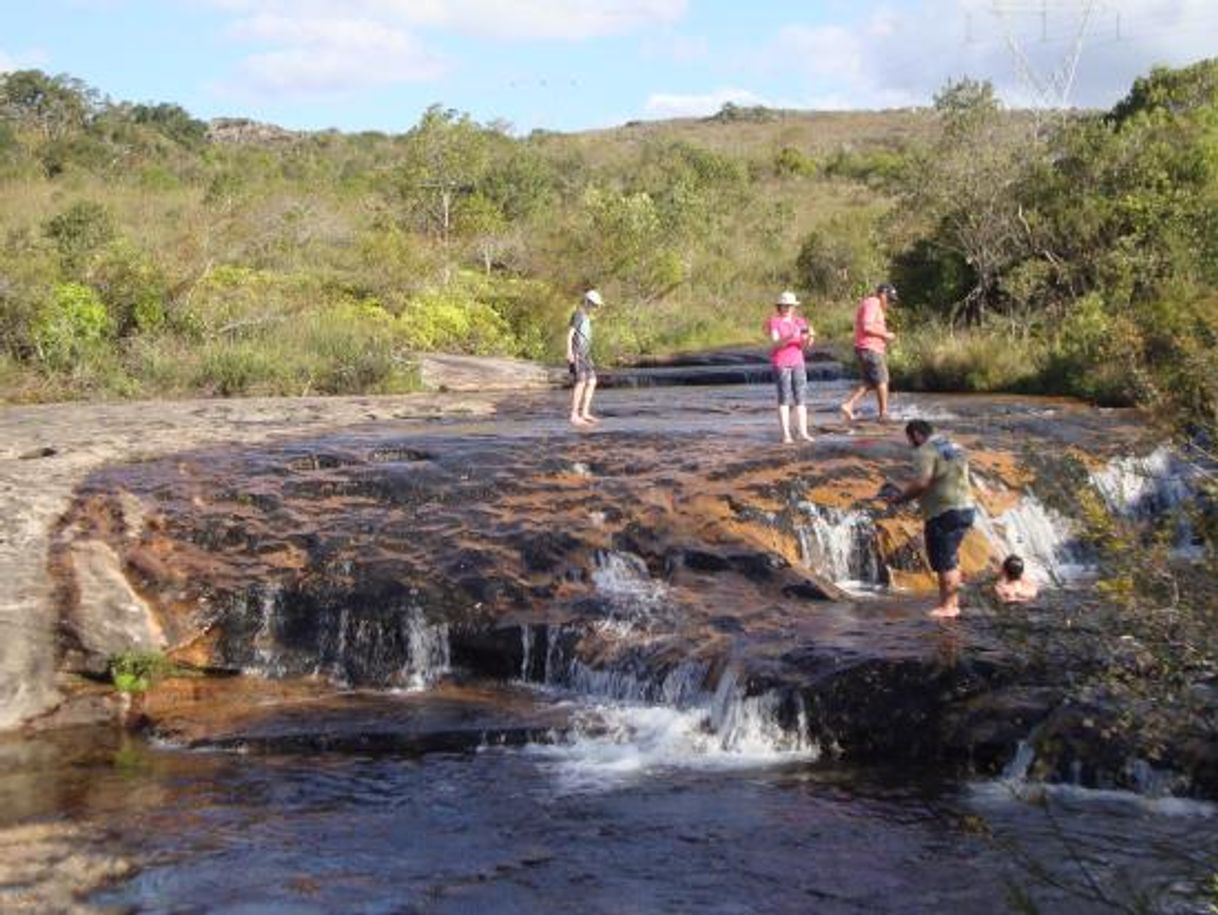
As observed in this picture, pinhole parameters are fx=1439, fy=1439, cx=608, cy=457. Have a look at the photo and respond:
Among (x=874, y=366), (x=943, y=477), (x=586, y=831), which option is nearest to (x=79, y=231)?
(x=874, y=366)

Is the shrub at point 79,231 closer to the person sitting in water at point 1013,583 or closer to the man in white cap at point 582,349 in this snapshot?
the man in white cap at point 582,349

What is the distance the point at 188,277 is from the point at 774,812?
778 inches

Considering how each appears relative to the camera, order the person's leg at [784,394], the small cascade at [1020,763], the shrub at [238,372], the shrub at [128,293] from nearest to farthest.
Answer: the small cascade at [1020,763]
the person's leg at [784,394]
the shrub at [238,372]
the shrub at [128,293]

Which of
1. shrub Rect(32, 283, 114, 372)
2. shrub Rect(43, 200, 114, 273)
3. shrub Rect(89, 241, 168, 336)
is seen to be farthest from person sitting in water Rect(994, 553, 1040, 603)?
shrub Rect(43, 200, 114, 273)

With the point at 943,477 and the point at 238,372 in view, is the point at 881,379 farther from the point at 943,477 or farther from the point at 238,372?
the point at 238,372

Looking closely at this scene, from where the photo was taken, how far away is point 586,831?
25.6ft

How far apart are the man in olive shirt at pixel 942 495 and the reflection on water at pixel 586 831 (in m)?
2.32

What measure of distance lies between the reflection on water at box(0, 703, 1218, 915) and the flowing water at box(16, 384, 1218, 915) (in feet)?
0.06

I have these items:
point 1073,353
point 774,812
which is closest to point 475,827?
point 774,812

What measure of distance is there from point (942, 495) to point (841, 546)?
232 cm

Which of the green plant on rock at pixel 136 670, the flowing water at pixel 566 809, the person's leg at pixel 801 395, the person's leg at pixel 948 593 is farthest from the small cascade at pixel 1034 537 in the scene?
the green plant on rock at pixel 136 670

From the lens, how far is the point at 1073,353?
21531mm

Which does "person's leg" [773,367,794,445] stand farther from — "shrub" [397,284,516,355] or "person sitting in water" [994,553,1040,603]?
"shrub" [397,284,516,355]

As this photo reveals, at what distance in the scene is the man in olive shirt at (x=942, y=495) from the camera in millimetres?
10484
